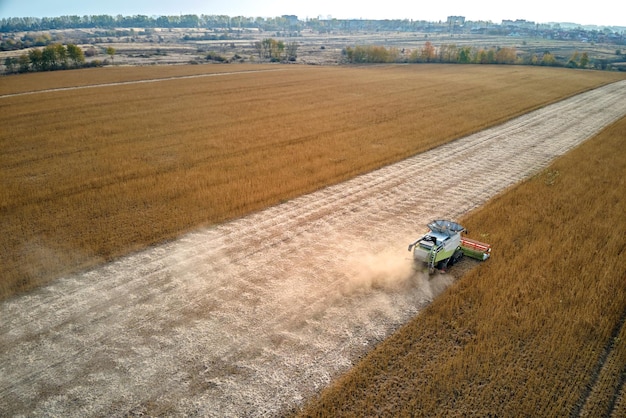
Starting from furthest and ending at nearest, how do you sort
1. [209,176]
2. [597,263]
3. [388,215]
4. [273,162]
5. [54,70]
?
[54,70] → [273,162] → [209,176] → [388,215] → [597,263]

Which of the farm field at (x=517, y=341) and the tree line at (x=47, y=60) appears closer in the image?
the farm field at (x=517, y=341)

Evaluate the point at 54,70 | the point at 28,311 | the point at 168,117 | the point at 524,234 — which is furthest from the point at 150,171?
the point at 54,70

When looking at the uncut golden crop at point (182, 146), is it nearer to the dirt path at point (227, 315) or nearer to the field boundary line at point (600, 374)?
the dirt path at point (227, 315)

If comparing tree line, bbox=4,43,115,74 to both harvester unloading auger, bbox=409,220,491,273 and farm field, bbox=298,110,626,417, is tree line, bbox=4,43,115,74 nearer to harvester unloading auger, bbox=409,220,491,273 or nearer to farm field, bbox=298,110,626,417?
harvester unloading auger, bbox=409,220,491,273

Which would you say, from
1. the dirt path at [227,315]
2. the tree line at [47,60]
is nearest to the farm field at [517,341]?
the dirt path at [227,315]

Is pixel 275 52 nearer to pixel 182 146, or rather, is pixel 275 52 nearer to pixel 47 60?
pixel 47 60

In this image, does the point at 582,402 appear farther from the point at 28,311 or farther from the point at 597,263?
the point at 28,311
